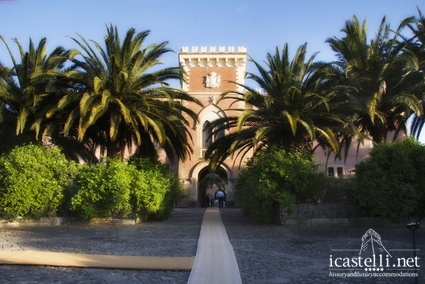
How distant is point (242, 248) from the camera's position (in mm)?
10172

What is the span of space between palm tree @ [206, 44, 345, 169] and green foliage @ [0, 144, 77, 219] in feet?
21.1

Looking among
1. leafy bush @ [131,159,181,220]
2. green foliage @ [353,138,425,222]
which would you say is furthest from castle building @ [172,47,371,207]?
green foliage @ [353,138,425,222]

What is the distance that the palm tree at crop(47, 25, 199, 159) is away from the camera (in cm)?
1569

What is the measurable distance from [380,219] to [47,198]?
13143 mm

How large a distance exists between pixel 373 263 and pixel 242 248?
3.20 meters

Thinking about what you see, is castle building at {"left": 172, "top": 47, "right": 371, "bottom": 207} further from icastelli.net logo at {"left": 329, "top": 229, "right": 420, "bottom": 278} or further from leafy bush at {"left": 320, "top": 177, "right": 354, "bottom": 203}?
icastelli.net logo at {"left": 329, "top": 229, "right": 420, "bottom": 278}

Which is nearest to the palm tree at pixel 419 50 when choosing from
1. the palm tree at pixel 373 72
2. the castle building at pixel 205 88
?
the palm tree at pixel 373 72

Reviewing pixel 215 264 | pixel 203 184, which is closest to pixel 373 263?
pixel 215 264

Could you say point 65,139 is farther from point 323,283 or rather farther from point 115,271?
point 323,283

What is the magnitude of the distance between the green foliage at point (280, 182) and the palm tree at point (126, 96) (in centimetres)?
383

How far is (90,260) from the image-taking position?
8203 mm

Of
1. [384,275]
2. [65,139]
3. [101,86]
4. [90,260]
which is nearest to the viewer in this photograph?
[384,275]

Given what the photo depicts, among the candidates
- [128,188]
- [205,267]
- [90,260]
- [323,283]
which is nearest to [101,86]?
[128,188]

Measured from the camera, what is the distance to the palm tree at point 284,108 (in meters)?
16.2
